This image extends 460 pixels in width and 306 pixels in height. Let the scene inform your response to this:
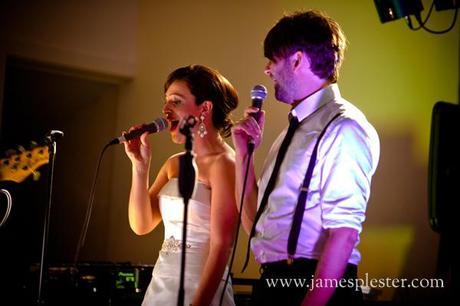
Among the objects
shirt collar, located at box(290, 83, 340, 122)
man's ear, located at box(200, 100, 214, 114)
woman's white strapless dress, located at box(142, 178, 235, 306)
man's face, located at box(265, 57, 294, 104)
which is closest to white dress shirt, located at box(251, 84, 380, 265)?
shirt collar, located at box(290, 83, 340, 122)

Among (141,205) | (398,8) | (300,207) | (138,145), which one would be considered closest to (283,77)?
(300,207)

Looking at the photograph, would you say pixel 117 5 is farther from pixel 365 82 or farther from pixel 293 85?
pixel 293 85

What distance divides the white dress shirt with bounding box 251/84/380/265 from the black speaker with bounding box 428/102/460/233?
0.30m

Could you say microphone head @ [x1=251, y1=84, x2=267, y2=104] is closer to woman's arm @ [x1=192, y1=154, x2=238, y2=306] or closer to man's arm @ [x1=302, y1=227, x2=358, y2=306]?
woman's arm @ [x1=192, y1=154, x2=238, y2=306]

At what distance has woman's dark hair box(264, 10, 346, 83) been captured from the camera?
7.16 ft

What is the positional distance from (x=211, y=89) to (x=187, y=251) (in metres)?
0.79

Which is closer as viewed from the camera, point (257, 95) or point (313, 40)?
point (313, 40)

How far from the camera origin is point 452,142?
5.44 feet

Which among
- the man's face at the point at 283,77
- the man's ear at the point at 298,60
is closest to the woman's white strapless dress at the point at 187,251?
the man's face at the point at 283,77

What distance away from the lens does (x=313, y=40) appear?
7.17ft

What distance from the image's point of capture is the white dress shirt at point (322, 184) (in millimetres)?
1912

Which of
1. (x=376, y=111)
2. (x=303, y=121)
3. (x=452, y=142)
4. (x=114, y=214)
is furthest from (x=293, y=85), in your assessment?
(x=114, y=214)

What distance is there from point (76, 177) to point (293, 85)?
3146mm

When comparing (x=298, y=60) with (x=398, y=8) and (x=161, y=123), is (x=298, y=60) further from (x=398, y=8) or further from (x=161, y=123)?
(x=398, y=8)
